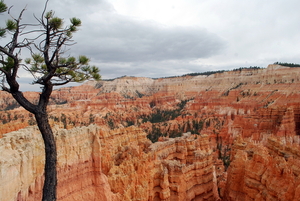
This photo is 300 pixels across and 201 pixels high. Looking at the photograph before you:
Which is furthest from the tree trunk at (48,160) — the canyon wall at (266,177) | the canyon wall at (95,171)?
the canyon wall at (266,177)

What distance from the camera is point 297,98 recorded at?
152 feet

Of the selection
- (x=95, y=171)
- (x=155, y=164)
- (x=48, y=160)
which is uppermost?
(x=48, y=160)

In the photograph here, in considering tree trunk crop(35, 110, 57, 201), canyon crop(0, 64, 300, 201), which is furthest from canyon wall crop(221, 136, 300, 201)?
tree trunk crop(35, 110, 57, 201)

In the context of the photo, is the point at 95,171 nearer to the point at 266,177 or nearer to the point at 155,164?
the point at 155,164

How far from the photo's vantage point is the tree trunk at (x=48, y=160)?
16.6ft

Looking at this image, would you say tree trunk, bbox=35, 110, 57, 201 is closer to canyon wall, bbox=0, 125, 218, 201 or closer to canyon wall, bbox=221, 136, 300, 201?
canyon wall, bbox=0, 125, 218, 201

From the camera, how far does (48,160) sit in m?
5.16

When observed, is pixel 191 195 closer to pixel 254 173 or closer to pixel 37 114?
pixel 254 173

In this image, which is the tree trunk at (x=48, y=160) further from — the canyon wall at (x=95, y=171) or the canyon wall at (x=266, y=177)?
the canyon wall at (x=266, y=177)

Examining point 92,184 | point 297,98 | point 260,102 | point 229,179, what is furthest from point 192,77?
point 92,184

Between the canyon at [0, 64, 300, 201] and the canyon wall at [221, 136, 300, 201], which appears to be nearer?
the canyon at [0, 64, 300, 201]

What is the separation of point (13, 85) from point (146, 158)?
34.4 feet

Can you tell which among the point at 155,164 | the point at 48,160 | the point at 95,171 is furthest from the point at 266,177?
the point at 48,160

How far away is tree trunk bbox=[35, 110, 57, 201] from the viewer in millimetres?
5051
